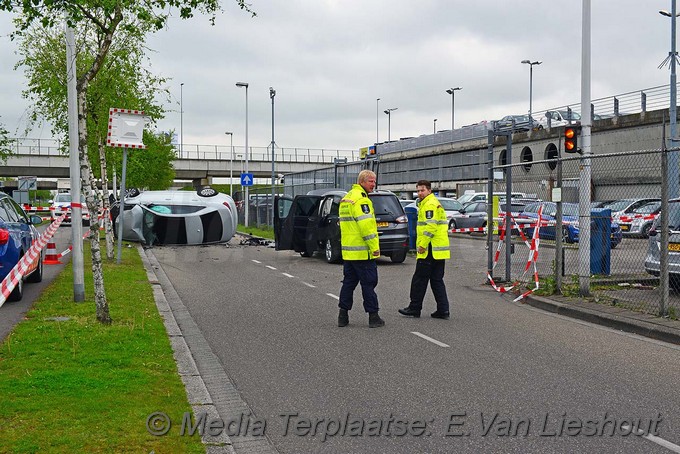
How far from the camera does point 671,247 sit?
1112 cm

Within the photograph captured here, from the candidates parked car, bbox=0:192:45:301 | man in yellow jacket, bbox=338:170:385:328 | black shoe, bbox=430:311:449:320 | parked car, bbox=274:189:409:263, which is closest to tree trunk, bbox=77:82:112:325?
parked car, bbox=0:192:45:301

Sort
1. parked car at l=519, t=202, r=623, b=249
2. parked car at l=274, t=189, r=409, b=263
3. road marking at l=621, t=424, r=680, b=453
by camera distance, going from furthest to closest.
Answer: parked car at l=274, t=189, r=409, b=263 → parked car at l=519, t=202, r=623, b=249 → road marking at l=621, t=424, r=680, b=453

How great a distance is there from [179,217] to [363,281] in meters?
15.0

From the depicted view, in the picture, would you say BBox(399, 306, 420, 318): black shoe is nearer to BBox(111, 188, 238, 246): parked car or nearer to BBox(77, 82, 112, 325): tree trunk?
BBox(77, 82, 112, 325): tree trunk

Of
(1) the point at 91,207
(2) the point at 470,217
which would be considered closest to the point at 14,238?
(1) the point at 91,207

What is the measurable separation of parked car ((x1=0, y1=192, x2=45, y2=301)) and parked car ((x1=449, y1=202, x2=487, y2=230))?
20648mm

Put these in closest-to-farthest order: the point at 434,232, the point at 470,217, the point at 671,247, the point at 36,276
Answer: the point at 434,232
the point at 671,247
the point at 36,276
the point at 470,217

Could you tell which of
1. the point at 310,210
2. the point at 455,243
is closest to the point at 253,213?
the point at 455,243

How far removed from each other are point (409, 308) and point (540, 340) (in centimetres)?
214

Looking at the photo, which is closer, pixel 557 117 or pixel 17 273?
pixel 17 273

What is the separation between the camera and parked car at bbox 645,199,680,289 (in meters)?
11.0

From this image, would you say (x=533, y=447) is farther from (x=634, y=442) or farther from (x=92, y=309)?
(x=92, y=309)

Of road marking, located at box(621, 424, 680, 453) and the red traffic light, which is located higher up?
the red traffic light

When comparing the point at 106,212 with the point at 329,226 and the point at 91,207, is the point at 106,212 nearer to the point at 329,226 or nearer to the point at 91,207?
the point at 329,226
